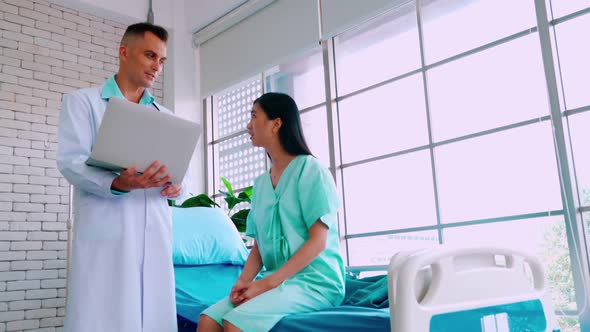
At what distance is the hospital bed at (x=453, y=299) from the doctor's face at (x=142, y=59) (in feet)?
3.02

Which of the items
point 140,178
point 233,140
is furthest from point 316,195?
point 233,140

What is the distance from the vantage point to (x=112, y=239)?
1.62 m

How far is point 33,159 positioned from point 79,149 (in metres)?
2.99

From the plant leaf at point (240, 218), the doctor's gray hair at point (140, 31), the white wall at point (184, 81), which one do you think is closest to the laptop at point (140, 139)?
the doctor's gray hair at point (140, 31)

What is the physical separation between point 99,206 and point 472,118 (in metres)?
2.53

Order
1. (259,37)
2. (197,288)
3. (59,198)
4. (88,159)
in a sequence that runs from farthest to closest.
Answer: (259,37) → (59,198) → (197,288) → (88,159)

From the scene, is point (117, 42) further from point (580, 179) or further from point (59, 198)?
point (580, 179)

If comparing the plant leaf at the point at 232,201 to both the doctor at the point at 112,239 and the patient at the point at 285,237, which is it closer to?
the patient at the point at 285,237

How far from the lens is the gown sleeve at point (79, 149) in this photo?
1591mm

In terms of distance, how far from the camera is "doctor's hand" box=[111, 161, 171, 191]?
158 centimetres

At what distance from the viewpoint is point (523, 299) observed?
148cm

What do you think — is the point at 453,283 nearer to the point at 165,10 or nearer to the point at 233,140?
the point at 233,140

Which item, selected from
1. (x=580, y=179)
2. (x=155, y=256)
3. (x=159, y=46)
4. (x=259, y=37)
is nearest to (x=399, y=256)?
(x=155, y=256)

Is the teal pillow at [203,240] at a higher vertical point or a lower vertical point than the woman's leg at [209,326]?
higher
